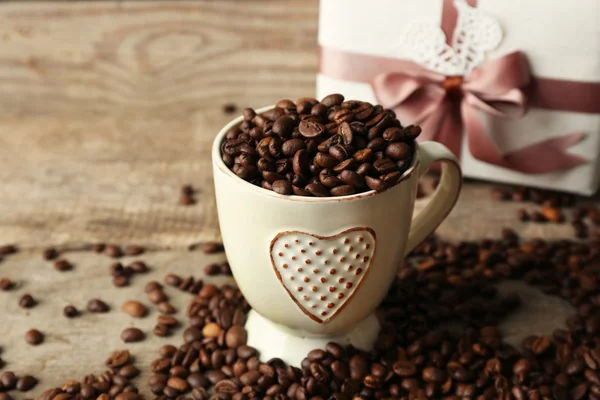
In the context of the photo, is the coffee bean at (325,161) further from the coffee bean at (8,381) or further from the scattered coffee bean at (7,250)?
the scattered coffee bean at (7,250)

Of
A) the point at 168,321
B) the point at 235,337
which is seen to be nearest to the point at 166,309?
the point at 168,321

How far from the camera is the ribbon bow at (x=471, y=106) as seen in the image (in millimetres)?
Answer: 1309

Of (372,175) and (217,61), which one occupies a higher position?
(372,175)

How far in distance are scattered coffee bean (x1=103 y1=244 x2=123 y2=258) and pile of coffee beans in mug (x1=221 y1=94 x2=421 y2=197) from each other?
0.39m

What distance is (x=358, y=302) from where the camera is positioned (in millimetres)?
986

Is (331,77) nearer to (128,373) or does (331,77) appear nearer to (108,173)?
(108,173)

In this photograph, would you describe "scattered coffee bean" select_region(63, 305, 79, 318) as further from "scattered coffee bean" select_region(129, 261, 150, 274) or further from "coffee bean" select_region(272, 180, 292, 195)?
"coffee bean" select_region(272, 180, 292, 195)

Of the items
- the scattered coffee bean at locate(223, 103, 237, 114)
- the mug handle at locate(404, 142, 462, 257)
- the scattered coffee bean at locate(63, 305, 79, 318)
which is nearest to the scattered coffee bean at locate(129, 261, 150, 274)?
the scattered coffee bean at locate(63, 305, 79, 318)

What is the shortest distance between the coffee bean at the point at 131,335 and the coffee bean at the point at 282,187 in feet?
1.19

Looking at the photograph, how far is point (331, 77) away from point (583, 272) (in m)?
0.56

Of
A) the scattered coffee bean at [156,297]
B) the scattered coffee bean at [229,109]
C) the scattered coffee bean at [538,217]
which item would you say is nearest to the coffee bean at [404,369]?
the scattered coffee bean at [156,297]

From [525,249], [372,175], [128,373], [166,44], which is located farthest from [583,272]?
[166,44]

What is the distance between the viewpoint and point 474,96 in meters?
1.33

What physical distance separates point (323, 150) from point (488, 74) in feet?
1.70
